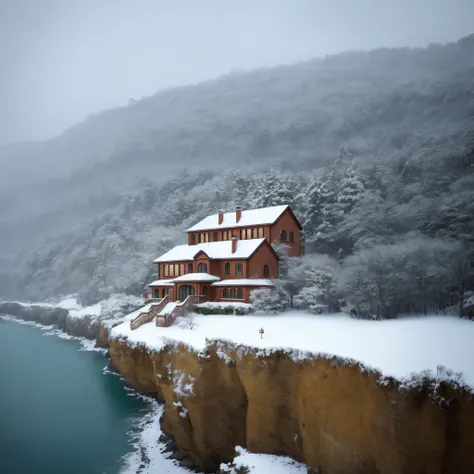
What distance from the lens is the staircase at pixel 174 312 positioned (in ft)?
117

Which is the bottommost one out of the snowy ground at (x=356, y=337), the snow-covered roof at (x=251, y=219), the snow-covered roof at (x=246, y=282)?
the snowy ground at (x=356, y=337)

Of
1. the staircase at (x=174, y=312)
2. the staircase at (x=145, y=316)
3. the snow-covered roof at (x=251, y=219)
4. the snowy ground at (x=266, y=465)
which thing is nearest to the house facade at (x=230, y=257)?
the snow-covered roof at (x=251, y=219)

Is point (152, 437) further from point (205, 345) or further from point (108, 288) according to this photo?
point (108, 288)

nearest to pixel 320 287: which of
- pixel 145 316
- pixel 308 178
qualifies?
pixel 145 316

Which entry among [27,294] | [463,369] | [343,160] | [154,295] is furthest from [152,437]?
[27,294]

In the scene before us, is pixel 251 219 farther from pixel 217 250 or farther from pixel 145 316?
pixel 145 316

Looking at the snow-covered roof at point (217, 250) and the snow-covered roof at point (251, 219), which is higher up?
the snow-covered roof at point (251, 219)

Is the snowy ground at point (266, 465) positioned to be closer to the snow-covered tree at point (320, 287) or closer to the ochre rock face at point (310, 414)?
the ochre rock face at point (310, 414)

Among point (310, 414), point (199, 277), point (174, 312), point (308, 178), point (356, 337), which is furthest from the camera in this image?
point (308, 178)

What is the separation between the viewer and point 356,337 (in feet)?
71.1

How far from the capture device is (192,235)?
175ft

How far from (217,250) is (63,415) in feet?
73.2

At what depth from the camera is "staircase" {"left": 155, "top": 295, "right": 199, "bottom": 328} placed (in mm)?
35531

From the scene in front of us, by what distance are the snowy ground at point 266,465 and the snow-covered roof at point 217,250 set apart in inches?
889
